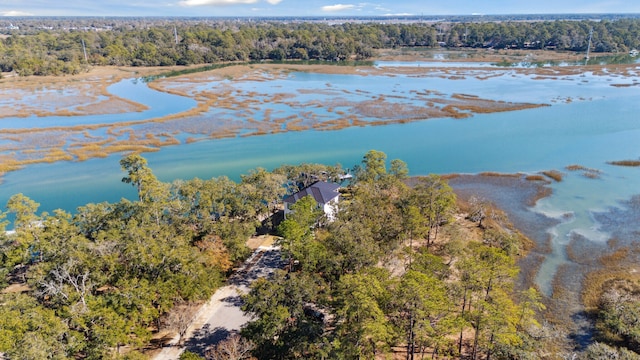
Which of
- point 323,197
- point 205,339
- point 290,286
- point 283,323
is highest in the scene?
point 290,286

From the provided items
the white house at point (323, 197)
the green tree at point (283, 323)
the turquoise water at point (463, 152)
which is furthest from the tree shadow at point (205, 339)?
the turquoise water at point (463, 152)

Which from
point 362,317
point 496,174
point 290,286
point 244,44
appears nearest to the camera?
point 362,317

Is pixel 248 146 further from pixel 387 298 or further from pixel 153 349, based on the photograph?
pixel 387 298

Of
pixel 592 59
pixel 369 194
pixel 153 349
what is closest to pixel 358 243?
pixel 369 194

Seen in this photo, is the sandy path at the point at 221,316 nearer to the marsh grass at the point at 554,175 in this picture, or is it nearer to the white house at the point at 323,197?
the white house at the point at 323,197

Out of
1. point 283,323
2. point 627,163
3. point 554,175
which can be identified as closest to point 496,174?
point 554,175

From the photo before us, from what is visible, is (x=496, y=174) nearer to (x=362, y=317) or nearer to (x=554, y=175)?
(x=554, y=175)
